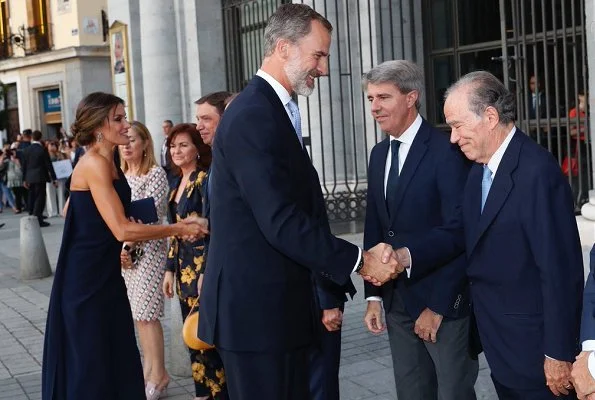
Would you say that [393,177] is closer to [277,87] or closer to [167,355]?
[277,87]

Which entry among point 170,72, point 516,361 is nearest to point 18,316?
point 516,361

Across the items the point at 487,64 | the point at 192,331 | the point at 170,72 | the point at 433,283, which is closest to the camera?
the point at 433,283

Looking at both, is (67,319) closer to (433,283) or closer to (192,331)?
(192,331)

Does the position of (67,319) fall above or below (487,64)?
below

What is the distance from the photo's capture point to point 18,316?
29.5ft

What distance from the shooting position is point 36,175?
60.7 ft

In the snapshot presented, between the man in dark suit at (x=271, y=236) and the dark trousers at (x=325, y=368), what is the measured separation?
54 centimetres

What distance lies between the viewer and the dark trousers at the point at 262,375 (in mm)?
3377

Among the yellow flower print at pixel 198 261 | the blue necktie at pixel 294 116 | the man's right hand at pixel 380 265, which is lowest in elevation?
the yellow flower print at pixel 198 261

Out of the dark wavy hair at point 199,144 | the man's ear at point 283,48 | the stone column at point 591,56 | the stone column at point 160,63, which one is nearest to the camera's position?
the man's ear at point 283,48

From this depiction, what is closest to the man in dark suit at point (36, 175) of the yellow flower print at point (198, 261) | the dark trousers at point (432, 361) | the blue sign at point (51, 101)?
the yellow flower print at point (198, 261)

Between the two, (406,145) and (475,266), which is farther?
(406,145)

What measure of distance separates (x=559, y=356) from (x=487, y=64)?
8.74 m

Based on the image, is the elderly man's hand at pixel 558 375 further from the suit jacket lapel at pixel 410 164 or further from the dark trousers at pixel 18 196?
the dark trousers at pixel 18 196
